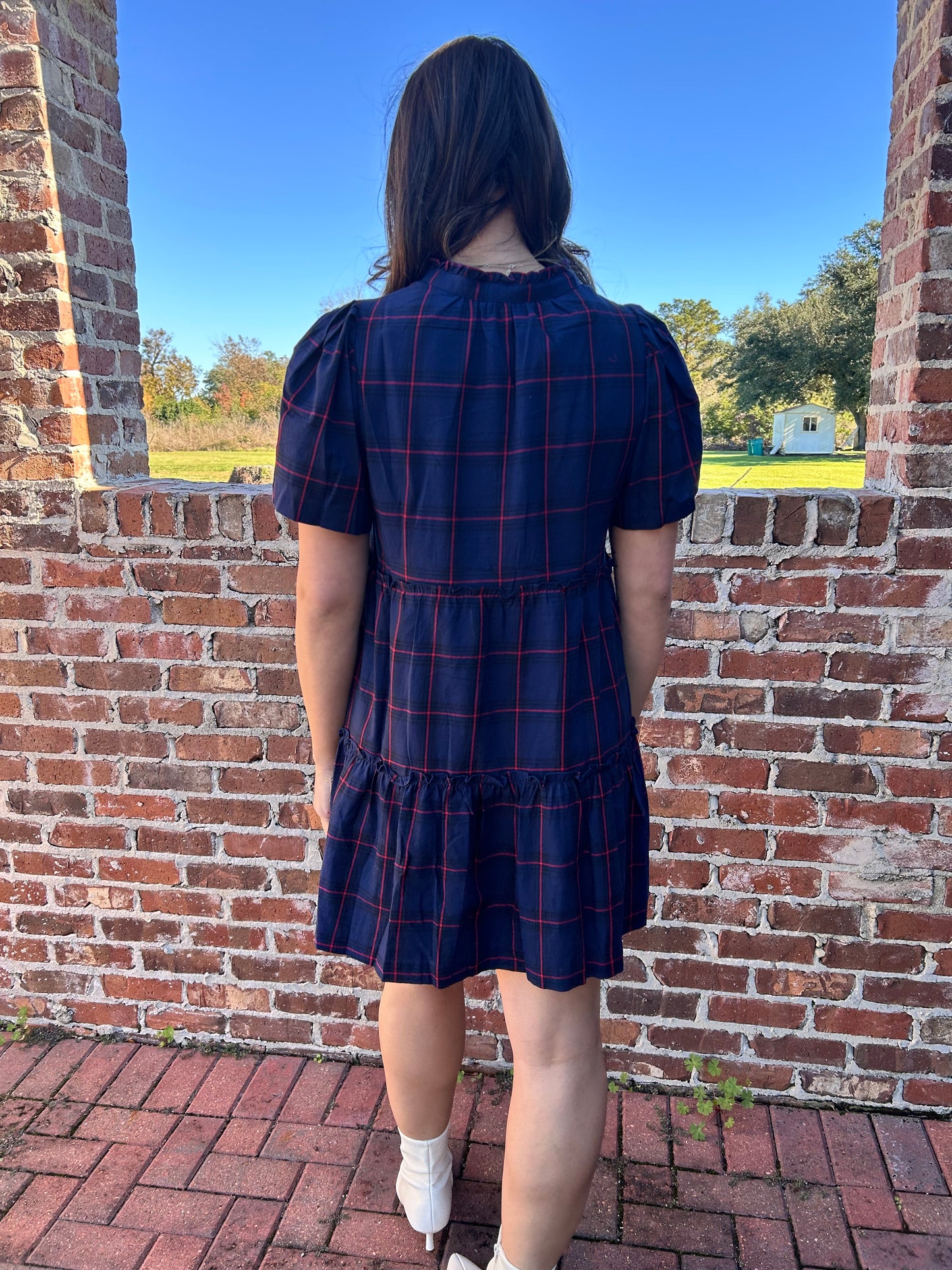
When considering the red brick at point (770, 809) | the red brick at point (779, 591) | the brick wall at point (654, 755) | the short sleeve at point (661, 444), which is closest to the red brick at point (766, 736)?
the brick wall at point (654, 755)

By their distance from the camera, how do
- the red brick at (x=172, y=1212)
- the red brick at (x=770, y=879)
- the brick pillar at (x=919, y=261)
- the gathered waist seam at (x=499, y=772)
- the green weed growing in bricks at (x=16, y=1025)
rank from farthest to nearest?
the green weed growing in bricks at (x=16, y=1025) → the red brick at (x=770, y=879) → the red brick at (x=172, y=1212) → the brick pillar at (x=919, y=261) → the gathered waist seam at (x=499, y=772)

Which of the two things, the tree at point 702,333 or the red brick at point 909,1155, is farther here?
the tree at point 702,333

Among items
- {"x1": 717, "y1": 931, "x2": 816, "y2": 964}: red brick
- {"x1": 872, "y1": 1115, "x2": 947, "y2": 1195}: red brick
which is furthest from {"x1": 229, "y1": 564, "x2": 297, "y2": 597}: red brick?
{"x1": 872, "y1": 1115, "x2": 947, "y2": 1195}: red brick

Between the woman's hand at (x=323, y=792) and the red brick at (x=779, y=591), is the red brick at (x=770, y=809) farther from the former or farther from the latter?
the woman's hand at (x=323, y=792)

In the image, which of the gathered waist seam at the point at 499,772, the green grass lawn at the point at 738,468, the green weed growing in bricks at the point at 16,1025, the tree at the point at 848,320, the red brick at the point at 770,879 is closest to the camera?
the gathered waist seam at the point at 499,772

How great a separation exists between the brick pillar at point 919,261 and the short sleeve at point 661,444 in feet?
2.35

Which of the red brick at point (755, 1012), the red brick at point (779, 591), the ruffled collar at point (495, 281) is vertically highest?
the ruffled collar at point (495, 281)

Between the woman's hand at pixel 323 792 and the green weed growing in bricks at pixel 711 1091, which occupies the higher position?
the woman's hand at pixel 323 792

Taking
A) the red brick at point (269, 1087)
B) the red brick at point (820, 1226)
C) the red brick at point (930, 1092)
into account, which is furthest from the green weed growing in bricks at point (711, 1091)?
the red brick at point (269, 1087)

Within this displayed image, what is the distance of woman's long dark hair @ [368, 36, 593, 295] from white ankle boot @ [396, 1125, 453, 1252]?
159 cm

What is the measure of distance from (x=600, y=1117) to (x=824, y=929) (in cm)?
84

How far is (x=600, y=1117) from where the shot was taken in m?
1.45

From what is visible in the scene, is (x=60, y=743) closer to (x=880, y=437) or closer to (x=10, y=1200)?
(x=10, y=1200)

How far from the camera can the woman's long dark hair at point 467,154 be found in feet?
3.83
